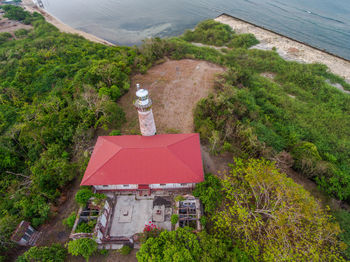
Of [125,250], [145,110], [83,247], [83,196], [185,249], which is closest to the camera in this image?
[185,249]

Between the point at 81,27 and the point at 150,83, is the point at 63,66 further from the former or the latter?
the point at 81,27

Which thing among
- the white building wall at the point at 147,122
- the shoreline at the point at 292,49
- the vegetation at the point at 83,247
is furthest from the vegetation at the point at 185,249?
the shoreline at the point at 292,49

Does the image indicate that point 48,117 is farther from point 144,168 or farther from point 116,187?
point 144,168

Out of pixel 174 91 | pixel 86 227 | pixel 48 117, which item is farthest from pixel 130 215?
pixel 174 91

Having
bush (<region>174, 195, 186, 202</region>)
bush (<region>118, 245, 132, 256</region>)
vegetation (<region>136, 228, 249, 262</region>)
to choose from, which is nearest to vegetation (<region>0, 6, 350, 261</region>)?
vegetation (<region>136, 228, 249, 262</region>)

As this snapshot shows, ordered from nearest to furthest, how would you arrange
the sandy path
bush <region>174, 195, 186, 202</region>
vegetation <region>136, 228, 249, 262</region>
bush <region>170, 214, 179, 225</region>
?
1. vegetation <region>136, 228, 249, 262</region>
2. bush <region>170, 214, 179, 225</region>
3. bush <region>174, 195, 186, 202</region>
4. the sandy path

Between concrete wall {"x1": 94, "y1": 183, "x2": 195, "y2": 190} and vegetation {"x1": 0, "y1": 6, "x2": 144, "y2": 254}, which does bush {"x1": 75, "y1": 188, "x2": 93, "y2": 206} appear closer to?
concrete wall {"x1": 94, "y1": 183, "x2": 195, "y2": 190}
